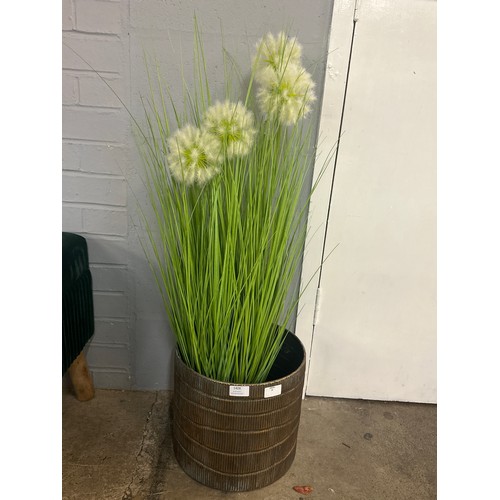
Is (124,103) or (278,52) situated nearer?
(278,52)

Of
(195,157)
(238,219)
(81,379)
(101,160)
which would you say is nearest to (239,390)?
(238,219)

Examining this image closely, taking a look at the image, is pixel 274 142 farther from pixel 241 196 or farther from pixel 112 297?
pixel 112 297

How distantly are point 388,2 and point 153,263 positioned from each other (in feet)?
3.67

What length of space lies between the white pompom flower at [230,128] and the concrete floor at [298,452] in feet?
3.15

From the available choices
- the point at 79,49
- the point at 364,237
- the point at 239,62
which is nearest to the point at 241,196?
the point at 239,62

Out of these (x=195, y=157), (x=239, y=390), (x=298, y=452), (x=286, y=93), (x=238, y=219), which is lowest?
(x=298, y=452)

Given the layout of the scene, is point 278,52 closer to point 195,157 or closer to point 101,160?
point 195,157

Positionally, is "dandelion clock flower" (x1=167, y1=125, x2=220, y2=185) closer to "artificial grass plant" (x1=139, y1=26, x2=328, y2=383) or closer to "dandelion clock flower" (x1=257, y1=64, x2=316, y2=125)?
"artificial grass plant" (x1=139, y1=26, x2=328, y2=383)

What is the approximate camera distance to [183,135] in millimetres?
1098

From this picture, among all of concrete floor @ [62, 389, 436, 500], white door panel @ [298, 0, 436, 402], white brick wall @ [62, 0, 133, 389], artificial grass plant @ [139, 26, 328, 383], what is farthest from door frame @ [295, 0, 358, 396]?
white brick wall @ [62, 0, 133, 389]

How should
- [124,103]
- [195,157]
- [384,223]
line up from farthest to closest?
[384,223] < [124,103] < [195,157]

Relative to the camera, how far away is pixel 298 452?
1.48 metres

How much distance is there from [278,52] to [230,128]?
234 mm

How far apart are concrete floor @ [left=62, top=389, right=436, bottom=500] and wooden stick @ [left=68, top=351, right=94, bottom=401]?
36mm
